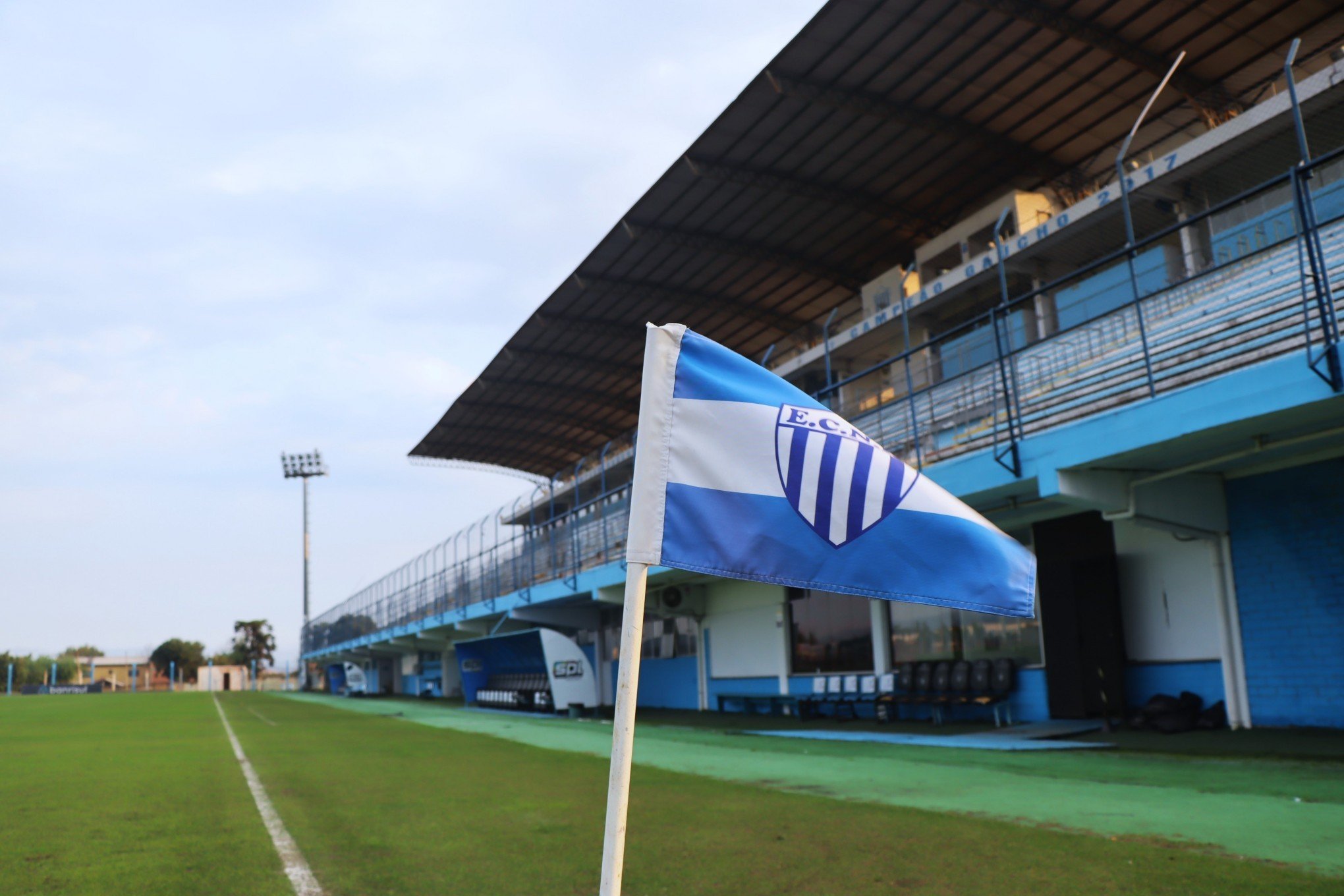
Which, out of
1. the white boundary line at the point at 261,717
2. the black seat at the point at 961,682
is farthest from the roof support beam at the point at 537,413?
the black seat at the point at 961,682

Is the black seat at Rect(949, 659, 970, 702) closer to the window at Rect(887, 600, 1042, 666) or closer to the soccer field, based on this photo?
the window at Rect(887, 600, 1042, 666)

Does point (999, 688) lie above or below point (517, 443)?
below

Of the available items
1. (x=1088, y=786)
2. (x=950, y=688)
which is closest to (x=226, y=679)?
(x=950, y=688)

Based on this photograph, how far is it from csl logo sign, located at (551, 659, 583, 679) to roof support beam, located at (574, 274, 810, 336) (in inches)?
430

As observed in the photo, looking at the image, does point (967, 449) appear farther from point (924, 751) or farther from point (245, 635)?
point (245, 635)

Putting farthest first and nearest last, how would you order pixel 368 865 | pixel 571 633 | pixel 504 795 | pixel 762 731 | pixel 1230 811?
pixel 571 633 < pixel 762 731 < pixel 504 795 < pixel 1230 811 < pixel 368 865

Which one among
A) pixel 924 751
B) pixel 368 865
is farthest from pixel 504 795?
pixel 924 751

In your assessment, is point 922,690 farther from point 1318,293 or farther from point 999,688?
point 1318,293

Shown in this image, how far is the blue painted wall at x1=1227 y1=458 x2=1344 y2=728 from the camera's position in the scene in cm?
1101

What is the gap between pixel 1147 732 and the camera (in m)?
12.1

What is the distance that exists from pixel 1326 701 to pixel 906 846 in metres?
8.00

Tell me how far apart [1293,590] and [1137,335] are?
3492 mm

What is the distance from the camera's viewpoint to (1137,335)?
12.7m

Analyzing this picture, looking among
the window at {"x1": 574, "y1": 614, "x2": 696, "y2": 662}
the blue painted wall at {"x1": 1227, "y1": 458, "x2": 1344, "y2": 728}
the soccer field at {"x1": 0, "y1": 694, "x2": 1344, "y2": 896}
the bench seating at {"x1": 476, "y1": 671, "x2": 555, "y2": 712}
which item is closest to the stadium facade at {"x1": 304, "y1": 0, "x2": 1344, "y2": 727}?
the blue painted wall at {"x1": 1227, "y1": 458, "x2": 1344, "y2": 728}
